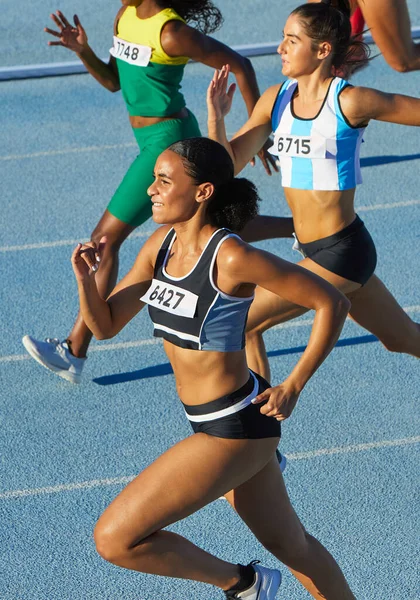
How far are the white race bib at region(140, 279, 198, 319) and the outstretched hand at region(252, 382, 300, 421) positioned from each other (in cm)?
38

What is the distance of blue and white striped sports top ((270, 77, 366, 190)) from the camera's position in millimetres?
4480

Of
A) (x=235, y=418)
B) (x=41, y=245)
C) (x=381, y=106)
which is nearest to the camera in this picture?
(x=235, y=418)

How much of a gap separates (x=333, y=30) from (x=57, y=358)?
2436 mm

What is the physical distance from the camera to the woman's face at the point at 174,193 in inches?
134

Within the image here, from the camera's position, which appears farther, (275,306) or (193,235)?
(275,306)

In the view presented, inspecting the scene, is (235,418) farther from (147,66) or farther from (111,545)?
(147,66)

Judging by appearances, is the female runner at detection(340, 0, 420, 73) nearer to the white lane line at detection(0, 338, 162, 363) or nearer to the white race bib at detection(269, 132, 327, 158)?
the white race bib at detection(269, 132, 327, 158)

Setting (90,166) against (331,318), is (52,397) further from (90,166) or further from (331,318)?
(90,166)

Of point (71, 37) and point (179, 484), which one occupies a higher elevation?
point (71, 37)

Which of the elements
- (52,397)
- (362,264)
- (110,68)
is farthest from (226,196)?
(110,68)

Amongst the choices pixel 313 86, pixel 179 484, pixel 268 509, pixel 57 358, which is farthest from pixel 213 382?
pixel 57 358

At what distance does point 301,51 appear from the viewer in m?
4.49

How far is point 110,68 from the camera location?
6.20 m

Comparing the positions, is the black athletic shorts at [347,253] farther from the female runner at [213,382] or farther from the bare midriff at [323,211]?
the female runner at [213,382]
